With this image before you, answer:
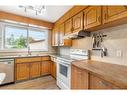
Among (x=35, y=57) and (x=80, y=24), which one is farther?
(x=35, y=57)

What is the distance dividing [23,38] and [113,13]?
10.8 feet

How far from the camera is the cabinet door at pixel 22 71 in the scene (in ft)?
10.2

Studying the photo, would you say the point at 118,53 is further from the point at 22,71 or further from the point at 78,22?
the point at 22,71

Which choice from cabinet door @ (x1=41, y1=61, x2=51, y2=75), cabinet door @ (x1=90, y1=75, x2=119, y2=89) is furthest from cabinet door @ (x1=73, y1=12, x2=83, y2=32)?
cabinet door @ (x1=41, y1=61, x2=51, y2=75)

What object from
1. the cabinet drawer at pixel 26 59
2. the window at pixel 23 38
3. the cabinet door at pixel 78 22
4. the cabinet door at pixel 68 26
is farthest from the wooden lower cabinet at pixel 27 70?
the cabinet door at pixel 78 22

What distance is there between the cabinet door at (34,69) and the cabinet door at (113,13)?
2.78 metres

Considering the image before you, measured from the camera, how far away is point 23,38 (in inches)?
149

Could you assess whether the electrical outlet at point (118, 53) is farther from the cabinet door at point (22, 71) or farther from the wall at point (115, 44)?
the cabinet door at point (22, 71)

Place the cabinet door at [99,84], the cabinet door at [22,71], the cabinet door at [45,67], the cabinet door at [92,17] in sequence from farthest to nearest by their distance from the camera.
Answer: the cabinet door at [45,67] → the cabinet door at [22,71] → the cabinet door at [92,17] → the cabinet door at [99,84]

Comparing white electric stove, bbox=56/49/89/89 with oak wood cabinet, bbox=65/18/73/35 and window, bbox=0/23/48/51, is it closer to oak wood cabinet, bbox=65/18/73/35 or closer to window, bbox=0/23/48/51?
oak wood cabinet, bbox=65/18/73/35

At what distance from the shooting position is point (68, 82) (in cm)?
224
